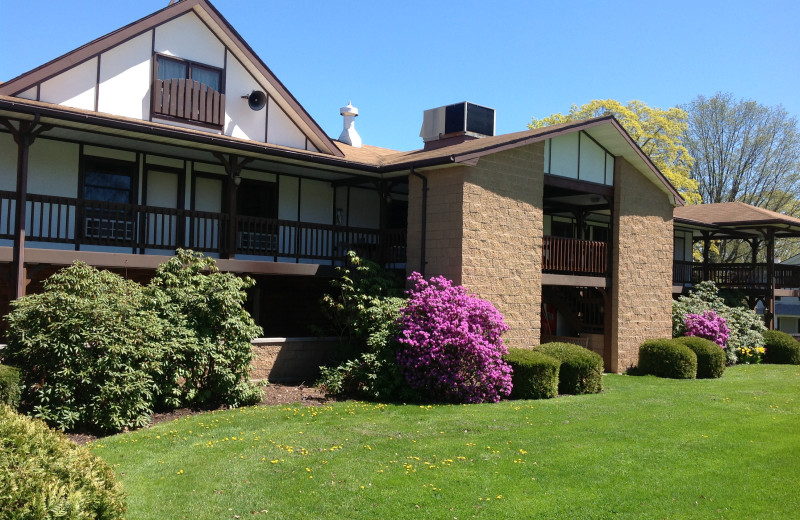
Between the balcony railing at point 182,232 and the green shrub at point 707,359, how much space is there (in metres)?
8.84

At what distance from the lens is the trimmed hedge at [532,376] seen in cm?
1605

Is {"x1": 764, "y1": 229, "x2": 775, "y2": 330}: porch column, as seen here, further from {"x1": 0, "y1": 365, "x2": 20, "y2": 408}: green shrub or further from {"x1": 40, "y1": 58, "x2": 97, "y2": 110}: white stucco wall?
{"x1": 0, "y1": 365, "x2": 20, "y2": 408}: green shrub

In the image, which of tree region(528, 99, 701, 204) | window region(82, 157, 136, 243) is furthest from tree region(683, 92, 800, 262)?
window region(82, 157, 136, 243)

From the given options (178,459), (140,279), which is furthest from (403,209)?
(178,459)

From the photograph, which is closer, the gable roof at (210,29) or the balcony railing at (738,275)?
the gable roof at (210,29)

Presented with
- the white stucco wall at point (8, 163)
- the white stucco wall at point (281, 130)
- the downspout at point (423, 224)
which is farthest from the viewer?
the white stucco wall at point (281, 130)

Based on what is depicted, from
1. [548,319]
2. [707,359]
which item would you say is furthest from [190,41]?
[707,359]

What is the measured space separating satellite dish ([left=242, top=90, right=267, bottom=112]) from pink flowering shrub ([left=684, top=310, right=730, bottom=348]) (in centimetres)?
1483

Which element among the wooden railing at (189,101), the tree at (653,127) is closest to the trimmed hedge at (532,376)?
the wooden railing at (189,101)

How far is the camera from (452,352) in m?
15.3

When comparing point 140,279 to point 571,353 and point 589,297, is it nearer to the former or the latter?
point 571,353

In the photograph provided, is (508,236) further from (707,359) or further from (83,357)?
(83,357)

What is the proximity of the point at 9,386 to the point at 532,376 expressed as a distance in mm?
9900

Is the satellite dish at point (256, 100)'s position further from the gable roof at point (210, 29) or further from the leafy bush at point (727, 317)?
the leafy bush at point (727, 317)
